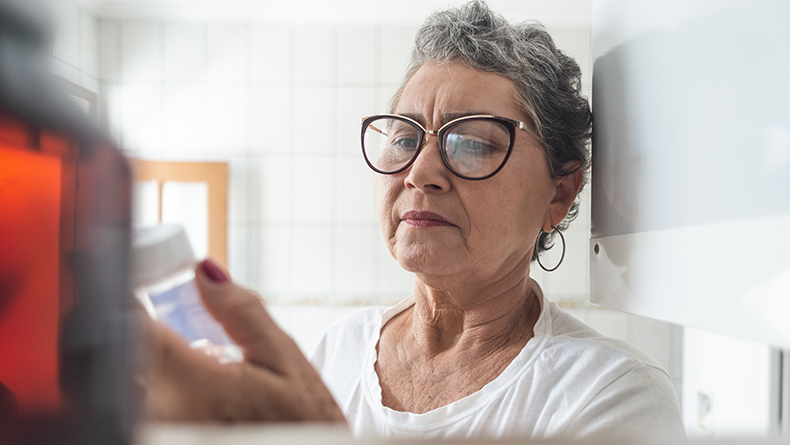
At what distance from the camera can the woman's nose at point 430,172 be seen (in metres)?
0.35

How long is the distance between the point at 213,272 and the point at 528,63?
1.28 ft

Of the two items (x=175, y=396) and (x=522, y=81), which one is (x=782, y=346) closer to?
(x=175, y=396)

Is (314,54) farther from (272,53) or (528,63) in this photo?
(528,63)

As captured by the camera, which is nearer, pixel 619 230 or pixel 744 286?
pixel 744 286

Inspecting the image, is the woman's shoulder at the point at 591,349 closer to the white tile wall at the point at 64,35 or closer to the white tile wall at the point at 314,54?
the white tile wall at the point at 64,35

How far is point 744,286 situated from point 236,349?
0.62 ft

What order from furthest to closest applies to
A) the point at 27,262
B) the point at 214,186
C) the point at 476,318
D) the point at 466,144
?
the point at 214,186 < the point at 476,318 < the point at 466,144 < the point at 27,262

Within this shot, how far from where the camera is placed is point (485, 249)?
373 mm

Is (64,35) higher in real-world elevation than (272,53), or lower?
lower

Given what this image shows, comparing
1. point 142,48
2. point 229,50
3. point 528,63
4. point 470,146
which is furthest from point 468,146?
point 142,48

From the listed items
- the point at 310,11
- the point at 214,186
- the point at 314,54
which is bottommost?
the point at 214,186

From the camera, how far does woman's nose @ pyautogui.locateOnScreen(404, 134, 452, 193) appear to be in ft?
1.14

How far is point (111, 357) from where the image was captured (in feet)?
0.18

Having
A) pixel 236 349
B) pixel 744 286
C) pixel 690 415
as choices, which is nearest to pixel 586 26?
pixel 690 415
